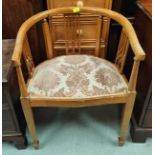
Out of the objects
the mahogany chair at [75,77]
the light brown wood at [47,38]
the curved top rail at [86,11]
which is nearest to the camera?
the curved top rail at [86,11]

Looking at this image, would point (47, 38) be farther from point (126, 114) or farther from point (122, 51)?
point (126, 114)

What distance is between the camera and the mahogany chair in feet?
3.60

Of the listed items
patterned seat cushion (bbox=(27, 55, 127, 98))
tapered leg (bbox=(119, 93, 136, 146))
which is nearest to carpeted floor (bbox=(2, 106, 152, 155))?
tapered leg (bbox=(119, 93, 136, 146))

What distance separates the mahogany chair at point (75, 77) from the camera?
110cm

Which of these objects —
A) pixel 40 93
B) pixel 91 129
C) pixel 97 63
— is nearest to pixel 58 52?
pixel 97 63

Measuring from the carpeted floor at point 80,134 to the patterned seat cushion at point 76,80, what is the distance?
1.38 ft

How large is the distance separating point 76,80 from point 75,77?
3 centimetres

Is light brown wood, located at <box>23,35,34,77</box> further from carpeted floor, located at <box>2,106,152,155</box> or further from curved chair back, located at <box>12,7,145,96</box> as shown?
carpeted floor, located at <box>2,106,152,155</box>

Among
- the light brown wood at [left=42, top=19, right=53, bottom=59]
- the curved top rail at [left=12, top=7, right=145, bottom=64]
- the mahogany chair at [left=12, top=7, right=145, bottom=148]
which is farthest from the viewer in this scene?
the light brown wood at [left=42, top=19, right=53, bottom=59]

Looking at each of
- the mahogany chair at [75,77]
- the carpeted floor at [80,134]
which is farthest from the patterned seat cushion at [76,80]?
the carpeted floor at [80,134]

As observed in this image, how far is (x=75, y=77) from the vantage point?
117 centimetres

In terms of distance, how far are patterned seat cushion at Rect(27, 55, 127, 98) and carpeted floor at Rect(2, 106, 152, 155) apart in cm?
42

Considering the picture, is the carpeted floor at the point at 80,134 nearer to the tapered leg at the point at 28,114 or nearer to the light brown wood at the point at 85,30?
the tapered leg at the point at 28,114

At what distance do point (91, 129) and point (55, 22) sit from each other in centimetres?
74
